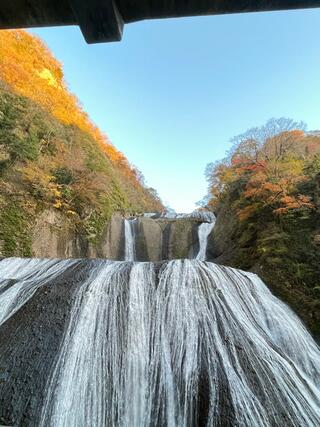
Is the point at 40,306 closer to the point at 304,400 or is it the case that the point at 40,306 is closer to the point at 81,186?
the point at 304,400

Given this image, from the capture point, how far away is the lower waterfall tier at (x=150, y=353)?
137 inches

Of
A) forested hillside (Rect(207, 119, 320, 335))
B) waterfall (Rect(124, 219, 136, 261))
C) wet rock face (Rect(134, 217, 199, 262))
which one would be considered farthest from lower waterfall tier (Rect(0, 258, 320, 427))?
wet rock face (Rect(134, 217, 199, 262))

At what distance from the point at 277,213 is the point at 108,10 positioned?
7.79 m

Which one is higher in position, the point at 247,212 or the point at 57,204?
the point at 57,204

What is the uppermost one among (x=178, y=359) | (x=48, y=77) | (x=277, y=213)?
(x=48, y=77)

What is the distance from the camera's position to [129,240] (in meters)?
14.4

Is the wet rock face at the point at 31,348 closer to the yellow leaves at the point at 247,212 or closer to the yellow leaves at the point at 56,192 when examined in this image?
the yellow leaves at the point at 56,192

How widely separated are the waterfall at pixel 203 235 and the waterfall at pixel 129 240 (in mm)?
3157

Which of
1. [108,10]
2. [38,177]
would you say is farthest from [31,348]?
[38,177]

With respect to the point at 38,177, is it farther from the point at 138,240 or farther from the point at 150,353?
the point at 150,353

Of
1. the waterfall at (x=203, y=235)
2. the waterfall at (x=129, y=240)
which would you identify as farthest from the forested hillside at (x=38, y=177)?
the waterfall at (x=203, y=235)

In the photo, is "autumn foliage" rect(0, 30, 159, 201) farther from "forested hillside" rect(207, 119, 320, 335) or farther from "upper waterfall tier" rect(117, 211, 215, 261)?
"forested hillside" rect(207, 119, 320, 335)

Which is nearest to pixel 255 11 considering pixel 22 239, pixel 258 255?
pixel 258 255

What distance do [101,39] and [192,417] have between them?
4.17 m
